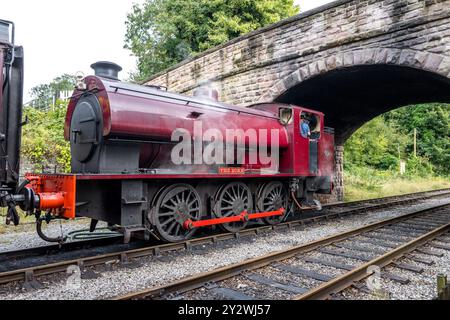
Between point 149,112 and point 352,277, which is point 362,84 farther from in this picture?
point 352,277

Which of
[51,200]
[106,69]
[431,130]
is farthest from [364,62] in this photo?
[431,130]

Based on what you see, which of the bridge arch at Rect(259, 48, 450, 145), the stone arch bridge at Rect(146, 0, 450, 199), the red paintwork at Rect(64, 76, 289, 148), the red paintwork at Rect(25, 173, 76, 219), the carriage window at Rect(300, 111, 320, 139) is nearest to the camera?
the red paintwork at Rect(25, 173, 76, 219)

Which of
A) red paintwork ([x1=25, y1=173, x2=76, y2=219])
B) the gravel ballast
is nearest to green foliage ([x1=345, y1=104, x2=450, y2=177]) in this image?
the gravel ballast

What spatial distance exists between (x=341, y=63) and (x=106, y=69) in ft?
20.2

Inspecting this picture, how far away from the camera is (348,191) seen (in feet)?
53.4

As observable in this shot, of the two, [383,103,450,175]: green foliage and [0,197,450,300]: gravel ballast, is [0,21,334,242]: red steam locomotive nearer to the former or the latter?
[0,197,450,300]: gravel ballast

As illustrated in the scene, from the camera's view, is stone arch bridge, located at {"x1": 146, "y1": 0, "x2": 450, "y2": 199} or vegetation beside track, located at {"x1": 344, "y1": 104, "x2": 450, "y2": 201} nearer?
stone arch bridge, located at {"x1": 146, "y1": 0, "x2": 450, "y2": 199}

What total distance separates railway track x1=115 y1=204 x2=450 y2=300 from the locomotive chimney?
377cm

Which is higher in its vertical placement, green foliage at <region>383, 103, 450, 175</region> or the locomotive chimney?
green foliage at <region>383, 103, 450, 175</region>

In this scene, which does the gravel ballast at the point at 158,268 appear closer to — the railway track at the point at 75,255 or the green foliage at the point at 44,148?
the railway track at the point at 75,255

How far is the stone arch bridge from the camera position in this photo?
25.7 feet

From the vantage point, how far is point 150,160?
6.05m

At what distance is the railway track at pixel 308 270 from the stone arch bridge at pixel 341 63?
Answer: 4.03 m

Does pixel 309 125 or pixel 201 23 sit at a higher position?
pixel 201 23
